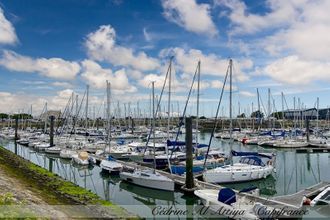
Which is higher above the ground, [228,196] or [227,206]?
[228,196]

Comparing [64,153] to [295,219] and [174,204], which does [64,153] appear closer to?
[174,204]

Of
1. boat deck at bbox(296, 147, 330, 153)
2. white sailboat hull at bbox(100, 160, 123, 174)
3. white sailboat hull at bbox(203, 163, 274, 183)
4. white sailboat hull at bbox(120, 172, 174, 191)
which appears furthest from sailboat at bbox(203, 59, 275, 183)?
boat deck at bbox(296, 147, 330, 153)

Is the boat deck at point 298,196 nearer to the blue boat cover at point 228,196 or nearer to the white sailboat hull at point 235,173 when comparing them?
the blue boat cover at point 228,196

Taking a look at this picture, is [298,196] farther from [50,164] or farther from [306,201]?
[50,164]

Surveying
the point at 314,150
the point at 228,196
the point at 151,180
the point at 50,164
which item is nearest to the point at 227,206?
the point at 228,196

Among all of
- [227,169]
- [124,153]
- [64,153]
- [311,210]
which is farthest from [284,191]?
[64,153]

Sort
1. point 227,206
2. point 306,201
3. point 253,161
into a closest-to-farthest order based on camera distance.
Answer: point 227,206 → point 306,201 → point 253,161

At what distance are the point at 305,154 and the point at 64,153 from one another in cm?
3721

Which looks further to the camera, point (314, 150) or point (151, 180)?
point (314, 150)

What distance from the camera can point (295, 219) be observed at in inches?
693

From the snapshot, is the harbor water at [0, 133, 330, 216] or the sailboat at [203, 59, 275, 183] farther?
the sailboat at [203, 59, 275, 183]

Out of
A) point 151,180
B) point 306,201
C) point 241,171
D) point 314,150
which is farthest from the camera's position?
point 314,150

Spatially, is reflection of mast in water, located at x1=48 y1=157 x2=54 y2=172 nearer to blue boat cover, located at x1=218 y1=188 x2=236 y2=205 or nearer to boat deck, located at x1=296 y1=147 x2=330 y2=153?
blue boat cover, located at x1=218 y1=188 x2=236 y2=205

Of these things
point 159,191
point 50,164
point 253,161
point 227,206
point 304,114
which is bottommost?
point 50,164
